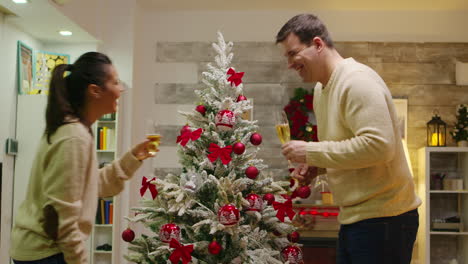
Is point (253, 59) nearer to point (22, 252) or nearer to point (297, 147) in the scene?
point (297, 147)

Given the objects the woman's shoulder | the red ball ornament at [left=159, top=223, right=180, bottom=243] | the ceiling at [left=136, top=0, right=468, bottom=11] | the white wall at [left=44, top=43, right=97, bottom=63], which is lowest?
the red ball ornament at [left=159, top=223, right=180, bottom=243]

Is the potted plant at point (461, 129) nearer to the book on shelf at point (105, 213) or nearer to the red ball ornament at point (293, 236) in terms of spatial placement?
the red ball ornament at point (293, 236)

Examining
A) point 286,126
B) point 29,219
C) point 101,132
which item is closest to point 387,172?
point 286,126

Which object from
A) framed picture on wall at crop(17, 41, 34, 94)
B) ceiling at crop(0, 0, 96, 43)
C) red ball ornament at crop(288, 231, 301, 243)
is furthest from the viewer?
framed picture on wall at crop(17, 41, 34, 94)

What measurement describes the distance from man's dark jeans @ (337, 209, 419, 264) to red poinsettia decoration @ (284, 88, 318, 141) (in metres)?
3.88

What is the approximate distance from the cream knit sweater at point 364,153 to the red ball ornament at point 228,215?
1150 millimetres

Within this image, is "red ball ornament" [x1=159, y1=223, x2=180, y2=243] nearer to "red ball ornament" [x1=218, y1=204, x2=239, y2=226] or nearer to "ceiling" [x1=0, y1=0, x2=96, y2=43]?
"red ball ornament" [x1=218, y1=204, x2=239, y2=226]

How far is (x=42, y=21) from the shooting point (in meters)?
4.67

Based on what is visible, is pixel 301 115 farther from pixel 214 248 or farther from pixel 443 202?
pixel 214 248

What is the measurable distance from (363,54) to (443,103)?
3.28 ft

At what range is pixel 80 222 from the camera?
1.67 m

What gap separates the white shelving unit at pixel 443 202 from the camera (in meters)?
5.52

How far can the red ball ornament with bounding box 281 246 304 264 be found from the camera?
3.22 metres

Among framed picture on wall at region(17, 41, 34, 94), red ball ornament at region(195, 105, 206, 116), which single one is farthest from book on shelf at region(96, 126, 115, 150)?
red ball ornament at region(195, 105, 206, 116)
